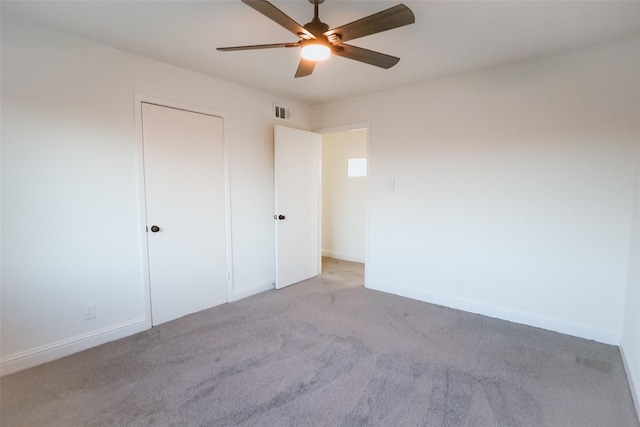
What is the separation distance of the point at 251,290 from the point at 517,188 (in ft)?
10.00

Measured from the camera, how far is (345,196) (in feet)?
18.1

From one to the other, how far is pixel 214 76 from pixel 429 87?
2.30 meters

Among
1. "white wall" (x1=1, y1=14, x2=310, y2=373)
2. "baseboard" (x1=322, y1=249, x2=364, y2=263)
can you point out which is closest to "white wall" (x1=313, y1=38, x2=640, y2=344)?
"baseboard" (x1=322, y1=249, x2=364, y2=263)

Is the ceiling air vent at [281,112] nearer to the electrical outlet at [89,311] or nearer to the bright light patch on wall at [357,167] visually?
the bright light patch on wall at [357,167]

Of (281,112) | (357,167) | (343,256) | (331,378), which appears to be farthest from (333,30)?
(343,256)

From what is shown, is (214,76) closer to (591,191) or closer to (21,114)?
(21,114)

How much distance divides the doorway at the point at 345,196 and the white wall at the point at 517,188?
1.48 m

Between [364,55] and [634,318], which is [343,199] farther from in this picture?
[634,318]

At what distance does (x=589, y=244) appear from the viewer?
2535 mm

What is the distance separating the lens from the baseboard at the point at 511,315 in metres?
2.54

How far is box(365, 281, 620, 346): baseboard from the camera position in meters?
2.54

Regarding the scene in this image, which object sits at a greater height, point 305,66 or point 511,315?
point 305,66

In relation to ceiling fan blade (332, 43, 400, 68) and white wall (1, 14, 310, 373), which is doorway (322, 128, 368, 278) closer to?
white wall (1, 14, 310, 373)

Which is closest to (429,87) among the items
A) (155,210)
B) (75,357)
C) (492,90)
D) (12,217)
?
(492,90)
